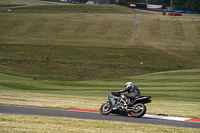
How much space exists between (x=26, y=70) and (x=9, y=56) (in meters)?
12.4

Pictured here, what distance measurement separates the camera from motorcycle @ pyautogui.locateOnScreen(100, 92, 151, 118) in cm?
1505

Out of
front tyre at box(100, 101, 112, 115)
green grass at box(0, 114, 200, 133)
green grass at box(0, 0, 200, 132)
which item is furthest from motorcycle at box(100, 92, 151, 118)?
green grass at box(0, 0, 200, 132)

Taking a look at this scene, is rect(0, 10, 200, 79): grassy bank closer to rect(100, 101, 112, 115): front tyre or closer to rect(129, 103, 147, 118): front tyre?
A: rect(100, 101, 112, 115): front tyre

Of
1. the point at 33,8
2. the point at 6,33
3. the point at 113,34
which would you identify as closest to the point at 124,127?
the point at 113,34

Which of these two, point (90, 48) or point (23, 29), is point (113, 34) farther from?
point (23, 29)

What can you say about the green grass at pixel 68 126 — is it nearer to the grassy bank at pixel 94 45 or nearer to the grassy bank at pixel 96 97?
the grassy bank at pixel 96 97

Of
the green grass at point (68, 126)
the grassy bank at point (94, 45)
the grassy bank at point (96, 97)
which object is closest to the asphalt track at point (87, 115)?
the green grass at point (68, 126)

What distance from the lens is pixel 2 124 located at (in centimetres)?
1231

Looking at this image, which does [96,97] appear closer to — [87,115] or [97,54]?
[87,115]

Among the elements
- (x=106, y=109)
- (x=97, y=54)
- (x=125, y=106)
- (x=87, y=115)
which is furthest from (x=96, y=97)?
(x=97, y=54)

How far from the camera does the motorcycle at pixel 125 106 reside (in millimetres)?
15053

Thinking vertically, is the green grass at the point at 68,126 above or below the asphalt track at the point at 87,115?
above

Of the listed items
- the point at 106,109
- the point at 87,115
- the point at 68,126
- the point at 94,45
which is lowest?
the point at 94,45

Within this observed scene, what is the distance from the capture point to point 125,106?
15.6 metres
